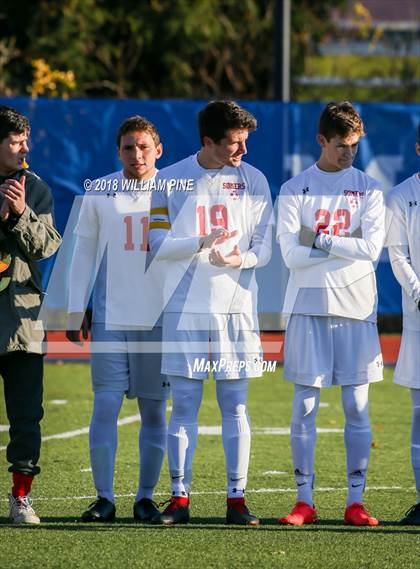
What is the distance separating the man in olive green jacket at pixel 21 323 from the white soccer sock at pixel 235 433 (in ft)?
2.98

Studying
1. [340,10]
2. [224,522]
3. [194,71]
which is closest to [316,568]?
[224,522]

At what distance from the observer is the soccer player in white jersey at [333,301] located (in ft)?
21.0

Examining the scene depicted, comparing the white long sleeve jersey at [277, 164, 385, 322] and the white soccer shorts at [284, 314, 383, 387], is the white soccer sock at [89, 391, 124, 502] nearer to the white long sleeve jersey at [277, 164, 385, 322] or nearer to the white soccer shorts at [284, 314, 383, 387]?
the white soccer shorts at [284, 314, 383, 387]

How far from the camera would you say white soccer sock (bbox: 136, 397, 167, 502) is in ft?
21.8

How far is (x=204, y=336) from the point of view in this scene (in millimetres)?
6371

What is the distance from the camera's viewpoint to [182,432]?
6.36 m

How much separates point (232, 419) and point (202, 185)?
3.72 feet

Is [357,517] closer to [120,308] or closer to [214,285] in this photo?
[214,285]

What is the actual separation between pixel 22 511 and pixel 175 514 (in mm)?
728

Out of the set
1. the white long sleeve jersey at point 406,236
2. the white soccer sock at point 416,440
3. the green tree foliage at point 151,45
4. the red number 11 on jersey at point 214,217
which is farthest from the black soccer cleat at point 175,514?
the green tree foliage at point 151,45

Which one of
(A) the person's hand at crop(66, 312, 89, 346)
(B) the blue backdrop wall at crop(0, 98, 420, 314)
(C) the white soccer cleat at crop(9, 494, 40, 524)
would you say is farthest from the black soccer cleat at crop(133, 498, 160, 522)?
(B) the blue backdrop wall at crop(0, 98, 420, 314)

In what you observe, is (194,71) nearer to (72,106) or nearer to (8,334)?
(72,106)

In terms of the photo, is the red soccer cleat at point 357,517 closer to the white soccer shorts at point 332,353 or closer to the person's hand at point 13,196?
the white soccer shorts at point 332,353

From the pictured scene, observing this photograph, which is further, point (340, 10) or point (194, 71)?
point (340, 10)
